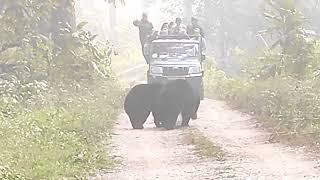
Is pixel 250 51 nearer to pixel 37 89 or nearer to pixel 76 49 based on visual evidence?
pixel 76 49

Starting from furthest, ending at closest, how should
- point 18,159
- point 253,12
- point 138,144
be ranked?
point 253,12, point 138,144, point 18,159

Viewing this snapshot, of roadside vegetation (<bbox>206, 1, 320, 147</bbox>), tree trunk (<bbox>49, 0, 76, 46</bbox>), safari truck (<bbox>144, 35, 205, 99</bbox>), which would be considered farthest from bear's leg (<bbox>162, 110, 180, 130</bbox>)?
tree trunk (<bbox>49, 0, 76, 46</bbox>)

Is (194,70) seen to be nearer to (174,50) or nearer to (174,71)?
(174,71)

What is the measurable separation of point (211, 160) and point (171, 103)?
4.85 metres

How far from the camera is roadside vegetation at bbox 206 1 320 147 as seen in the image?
14.7 metres

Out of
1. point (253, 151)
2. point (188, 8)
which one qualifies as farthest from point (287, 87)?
point (188, 8)

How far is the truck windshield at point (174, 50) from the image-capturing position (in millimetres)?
22391

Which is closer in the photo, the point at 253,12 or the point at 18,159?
the point at 18,159

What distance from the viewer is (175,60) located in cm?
2222

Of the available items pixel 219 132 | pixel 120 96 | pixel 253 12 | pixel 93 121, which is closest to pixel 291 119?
pixel 219 132

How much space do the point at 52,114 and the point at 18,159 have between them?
4651 millimetres

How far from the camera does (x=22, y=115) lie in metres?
14.7

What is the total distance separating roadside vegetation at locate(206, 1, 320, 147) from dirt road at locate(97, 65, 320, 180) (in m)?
0.64

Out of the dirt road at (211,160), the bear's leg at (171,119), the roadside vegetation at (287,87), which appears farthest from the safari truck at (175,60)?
the bear's leg at (171,119)
